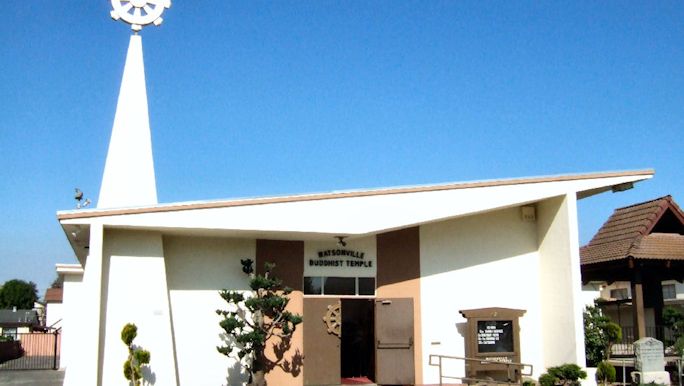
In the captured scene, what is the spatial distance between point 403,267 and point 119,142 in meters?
7.71

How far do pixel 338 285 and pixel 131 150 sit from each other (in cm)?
620

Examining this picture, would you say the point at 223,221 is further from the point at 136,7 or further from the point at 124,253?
the point at 136,7

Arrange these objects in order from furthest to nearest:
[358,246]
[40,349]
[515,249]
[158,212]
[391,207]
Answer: [40,349], [515,249], [358,246], [391,207], [158,212]

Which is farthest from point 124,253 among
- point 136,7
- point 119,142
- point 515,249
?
point 515,249

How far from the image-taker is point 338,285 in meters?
18.2

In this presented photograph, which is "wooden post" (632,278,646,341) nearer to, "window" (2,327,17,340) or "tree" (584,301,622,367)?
"tree" (584,301,622,367)

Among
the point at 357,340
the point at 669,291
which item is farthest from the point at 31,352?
the point at 669,291

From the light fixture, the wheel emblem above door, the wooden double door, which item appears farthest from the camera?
the light fixture

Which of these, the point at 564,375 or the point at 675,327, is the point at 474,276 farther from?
the point at 675,327

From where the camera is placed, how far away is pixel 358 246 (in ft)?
60.4

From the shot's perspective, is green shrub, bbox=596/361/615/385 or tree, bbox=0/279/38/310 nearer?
green shrub, bbox=596/361/615/385

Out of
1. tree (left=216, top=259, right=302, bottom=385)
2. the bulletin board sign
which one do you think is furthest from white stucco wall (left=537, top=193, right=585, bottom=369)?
tree (left=216, top=259, right=302, bottom=385)

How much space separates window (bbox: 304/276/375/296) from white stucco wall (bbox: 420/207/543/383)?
1372 millimetres

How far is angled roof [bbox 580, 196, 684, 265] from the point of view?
20.1 metres
